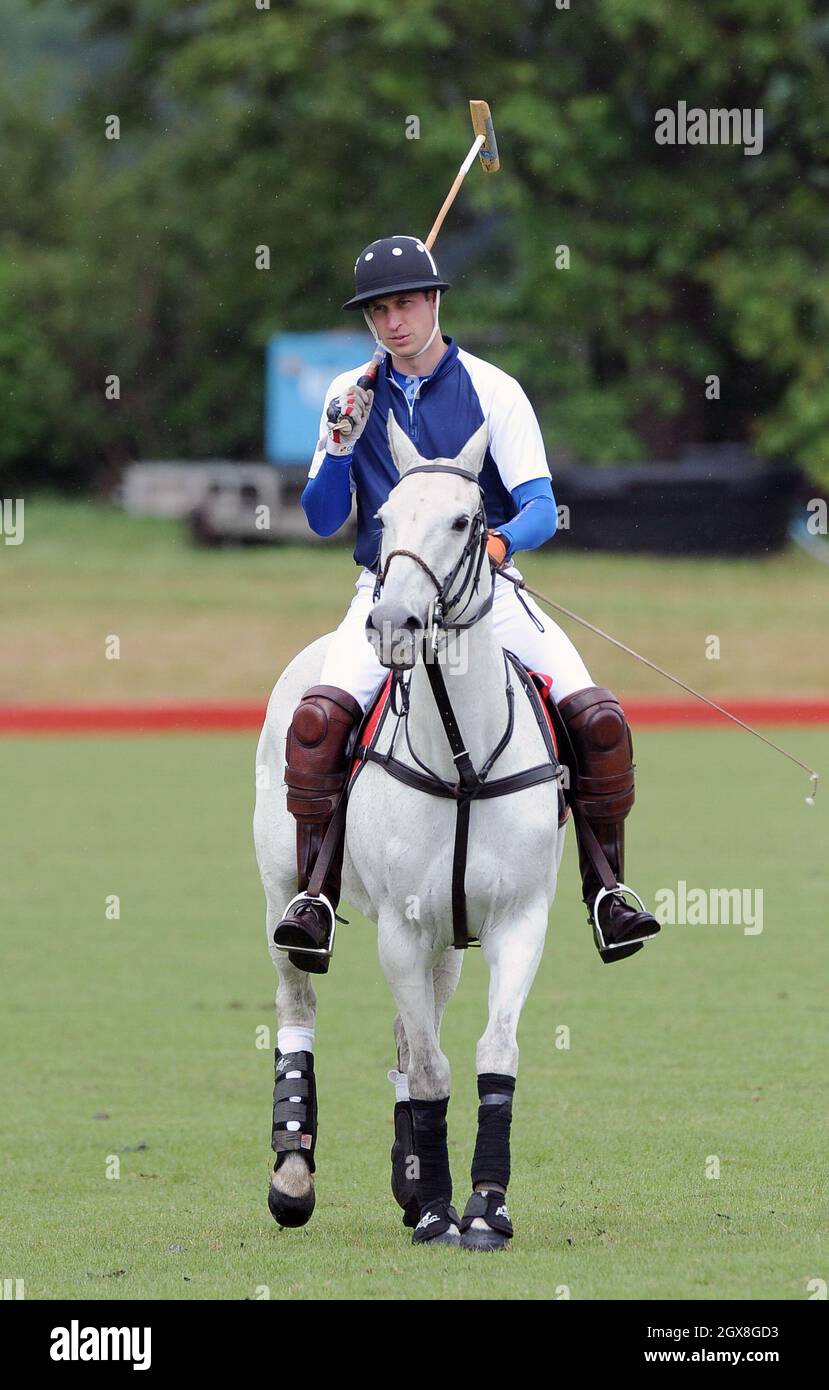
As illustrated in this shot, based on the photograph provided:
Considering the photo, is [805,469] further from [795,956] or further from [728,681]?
[795,956]

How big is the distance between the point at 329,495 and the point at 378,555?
205mm

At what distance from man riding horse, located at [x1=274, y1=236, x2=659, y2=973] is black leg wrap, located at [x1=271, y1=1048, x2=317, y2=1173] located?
0.43m

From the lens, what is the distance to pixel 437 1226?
5363 millimetres

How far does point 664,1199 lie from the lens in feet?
19.0

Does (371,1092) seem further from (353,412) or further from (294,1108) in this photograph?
(353,412)

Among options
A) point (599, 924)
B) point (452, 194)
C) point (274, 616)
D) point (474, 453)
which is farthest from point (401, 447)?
point (274, 616)

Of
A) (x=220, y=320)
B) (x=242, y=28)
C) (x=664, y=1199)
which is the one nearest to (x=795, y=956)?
(x=664, y=1199)

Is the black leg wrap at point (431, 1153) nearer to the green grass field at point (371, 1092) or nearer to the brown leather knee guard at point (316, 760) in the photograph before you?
the green grass field at point (371, 1092)

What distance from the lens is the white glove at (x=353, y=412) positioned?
5332 millimetres

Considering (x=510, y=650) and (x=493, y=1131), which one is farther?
(x=510, y=650)

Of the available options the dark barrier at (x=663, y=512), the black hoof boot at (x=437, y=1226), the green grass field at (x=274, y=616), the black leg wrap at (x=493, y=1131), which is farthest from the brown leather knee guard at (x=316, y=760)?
the dark barrier at (x=663, y=512)

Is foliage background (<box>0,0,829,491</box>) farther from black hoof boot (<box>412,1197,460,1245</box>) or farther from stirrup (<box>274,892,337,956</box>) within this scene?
black hoof boot (<box>412,1197,460,1245</box>)

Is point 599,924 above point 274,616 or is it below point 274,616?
below

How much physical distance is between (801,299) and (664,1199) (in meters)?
25.4
